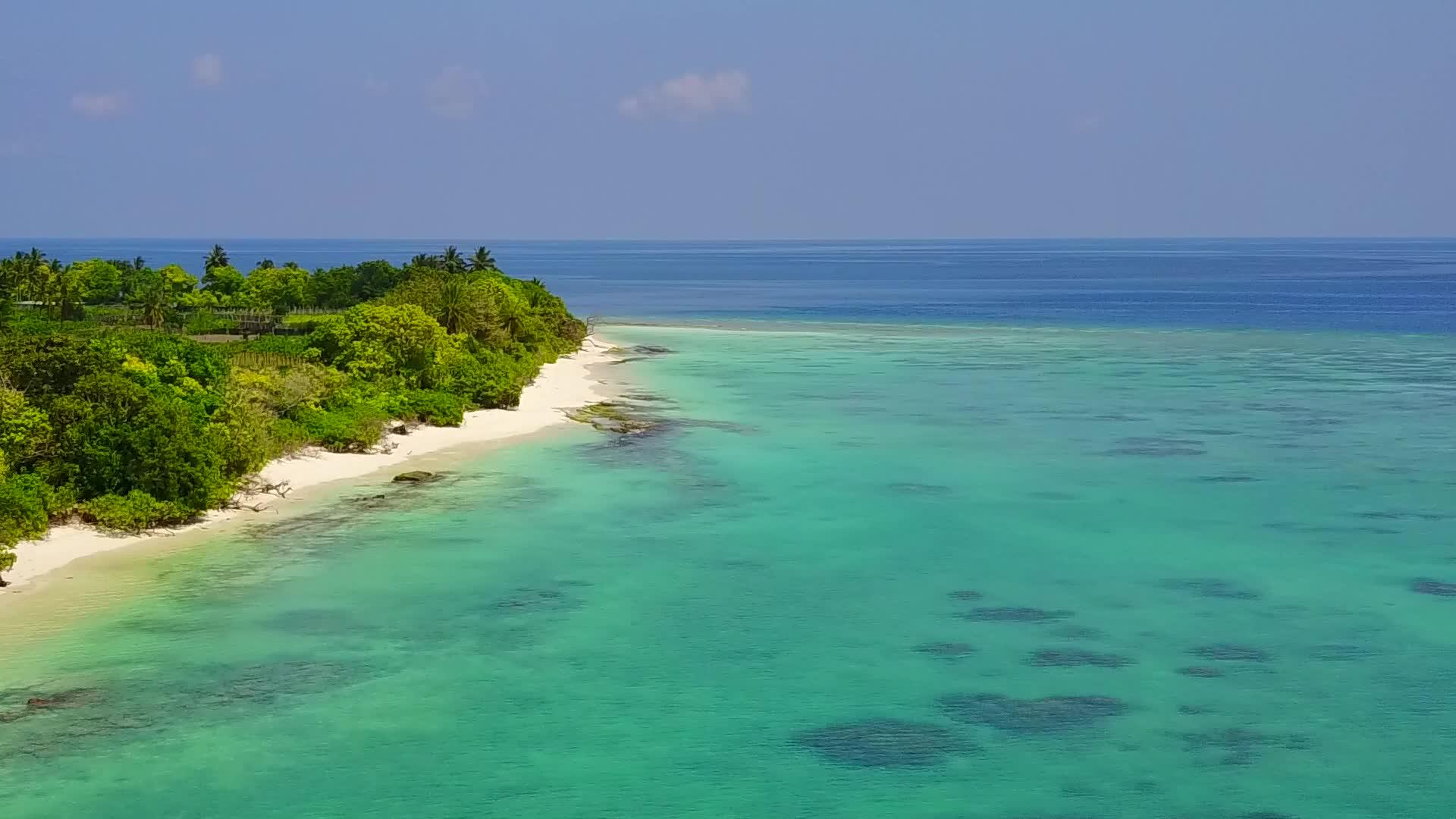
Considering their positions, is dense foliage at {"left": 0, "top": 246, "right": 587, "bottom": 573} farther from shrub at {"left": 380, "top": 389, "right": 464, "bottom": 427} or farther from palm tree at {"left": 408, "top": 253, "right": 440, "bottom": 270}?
palm tree at {"left": 408, "top": 253, "right": 440, "bottom": 270}

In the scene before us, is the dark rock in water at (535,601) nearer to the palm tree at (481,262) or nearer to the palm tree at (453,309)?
the palm tree at (453,309)

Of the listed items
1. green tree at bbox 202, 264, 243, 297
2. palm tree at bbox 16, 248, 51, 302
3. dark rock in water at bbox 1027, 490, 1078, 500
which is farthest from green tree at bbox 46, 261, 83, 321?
dark rock in water at bbox 1027, 490, 1078, 500

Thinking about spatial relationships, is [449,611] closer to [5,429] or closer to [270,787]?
[270,787]

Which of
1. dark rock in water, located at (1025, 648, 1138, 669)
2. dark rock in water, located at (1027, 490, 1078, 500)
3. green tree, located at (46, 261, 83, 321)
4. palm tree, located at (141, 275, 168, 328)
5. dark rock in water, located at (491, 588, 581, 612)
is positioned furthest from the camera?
green tree, located at (46, 261, 83, 321)

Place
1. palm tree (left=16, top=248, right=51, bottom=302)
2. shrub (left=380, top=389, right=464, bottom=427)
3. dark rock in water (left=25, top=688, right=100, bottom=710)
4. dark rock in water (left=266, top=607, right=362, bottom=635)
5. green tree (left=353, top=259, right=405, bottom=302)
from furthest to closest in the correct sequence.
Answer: palm tree (left=16, top=248, right=51, bottom=302)
green tree (left=353, top=259, right=405, bottom=302)
shrub (left=380, top=389, right=464, bottom=427)
dark rock in water (left=266, top=607, right=362, bottom=635)
dark rock in water (left=25, top=688, right=100, bottom=710)

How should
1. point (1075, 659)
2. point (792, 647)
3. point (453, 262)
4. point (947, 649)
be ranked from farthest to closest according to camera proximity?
point (453, 262)
point (792, 647)
point (947, 649)
point (1075, 659)

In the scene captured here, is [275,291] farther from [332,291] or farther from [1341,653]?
[1341,653]

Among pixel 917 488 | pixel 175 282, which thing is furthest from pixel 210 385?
pixel 175 282

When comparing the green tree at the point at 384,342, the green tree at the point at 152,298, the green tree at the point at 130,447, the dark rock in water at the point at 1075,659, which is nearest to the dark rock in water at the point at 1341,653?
the dark rock in water at the point at 1075,659
